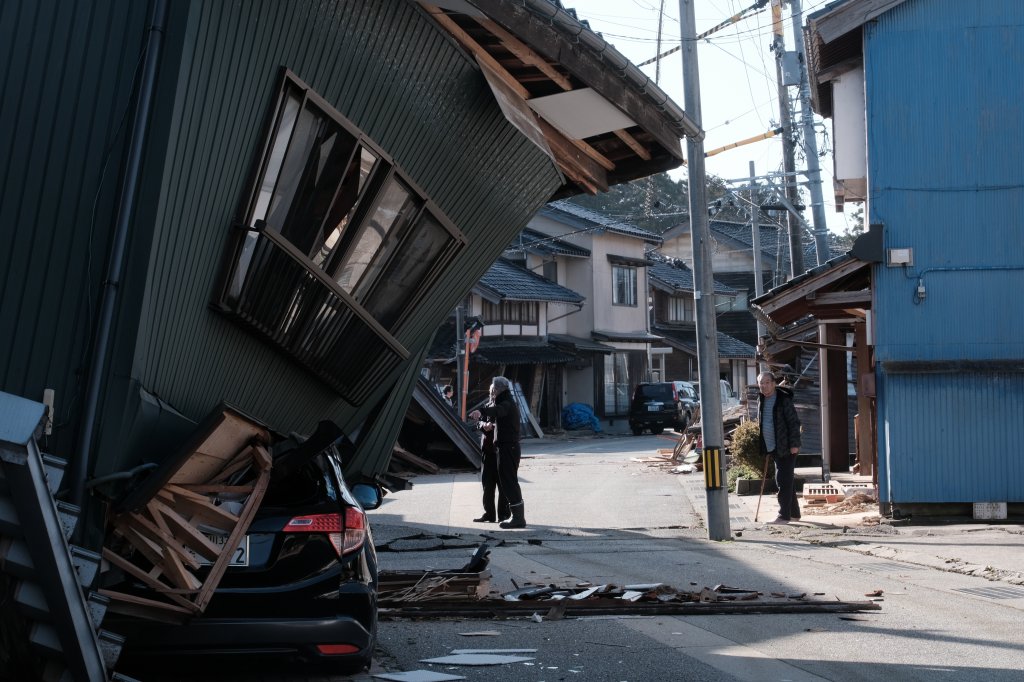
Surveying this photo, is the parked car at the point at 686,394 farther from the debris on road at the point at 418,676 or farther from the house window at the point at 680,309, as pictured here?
the debris on road at the point at 418,676

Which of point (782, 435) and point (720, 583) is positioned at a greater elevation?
point (782, 435)

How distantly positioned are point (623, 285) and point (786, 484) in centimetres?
3990

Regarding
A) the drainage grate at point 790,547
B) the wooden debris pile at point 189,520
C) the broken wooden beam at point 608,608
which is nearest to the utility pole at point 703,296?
the drainage grate at point 790,547

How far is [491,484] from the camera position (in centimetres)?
1589

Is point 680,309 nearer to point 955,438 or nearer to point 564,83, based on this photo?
point 955,438

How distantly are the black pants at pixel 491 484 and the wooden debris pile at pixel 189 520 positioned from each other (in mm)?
8561

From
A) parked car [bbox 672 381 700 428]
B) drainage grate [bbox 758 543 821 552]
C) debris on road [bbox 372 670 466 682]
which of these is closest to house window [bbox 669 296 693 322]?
parked car [bbox 672 381 700 428]

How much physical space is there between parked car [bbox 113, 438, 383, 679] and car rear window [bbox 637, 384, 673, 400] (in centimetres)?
4208

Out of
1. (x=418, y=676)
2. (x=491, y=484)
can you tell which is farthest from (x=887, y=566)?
(x=418, y=676)

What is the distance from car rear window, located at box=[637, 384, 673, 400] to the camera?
4777cm

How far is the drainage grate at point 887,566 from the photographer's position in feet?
36.3

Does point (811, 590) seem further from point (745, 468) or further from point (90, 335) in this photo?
point (745, 468)

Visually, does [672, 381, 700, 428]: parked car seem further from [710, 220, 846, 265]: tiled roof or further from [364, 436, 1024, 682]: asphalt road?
[364, 436, 1024, 682]: asphalt road

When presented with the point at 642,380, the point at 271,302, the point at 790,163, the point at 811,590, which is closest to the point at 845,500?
the point at 811,590
